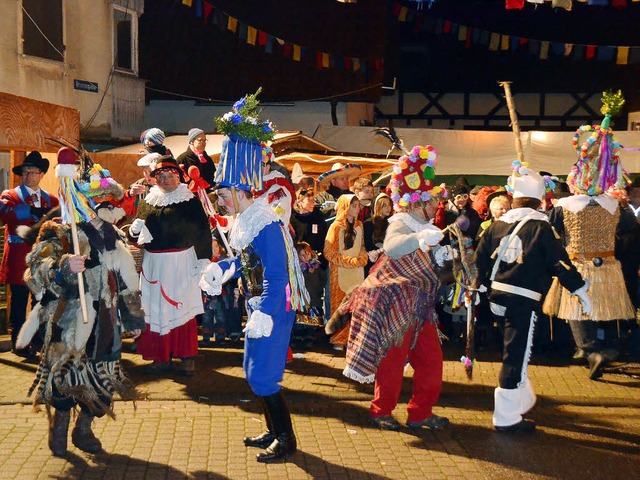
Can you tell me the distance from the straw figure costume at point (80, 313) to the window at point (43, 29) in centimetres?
1074

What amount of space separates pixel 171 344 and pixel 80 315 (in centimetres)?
256

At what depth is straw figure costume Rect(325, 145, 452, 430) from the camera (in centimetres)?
650

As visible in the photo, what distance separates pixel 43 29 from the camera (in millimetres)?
15969

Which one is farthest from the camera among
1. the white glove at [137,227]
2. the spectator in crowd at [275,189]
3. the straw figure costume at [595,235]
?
the straw figure costume at [595,235]

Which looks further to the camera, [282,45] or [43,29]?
[282,45]

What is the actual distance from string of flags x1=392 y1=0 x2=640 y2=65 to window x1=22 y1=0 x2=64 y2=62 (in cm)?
879

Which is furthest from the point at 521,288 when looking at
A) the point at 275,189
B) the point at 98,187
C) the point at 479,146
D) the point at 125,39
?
the point at 125,39

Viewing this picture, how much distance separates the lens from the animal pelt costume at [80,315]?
18.9 feet

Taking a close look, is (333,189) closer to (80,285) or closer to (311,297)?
(311,297)

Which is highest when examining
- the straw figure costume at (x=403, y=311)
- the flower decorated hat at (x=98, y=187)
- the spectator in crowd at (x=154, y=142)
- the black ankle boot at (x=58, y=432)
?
the spectator in crowd at (x=154, y=142)

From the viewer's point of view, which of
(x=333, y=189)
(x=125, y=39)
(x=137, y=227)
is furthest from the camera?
(x=125, y=39)

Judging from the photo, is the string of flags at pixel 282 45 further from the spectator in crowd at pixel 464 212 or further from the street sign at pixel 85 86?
the spectator in crowd at pixel 464 212

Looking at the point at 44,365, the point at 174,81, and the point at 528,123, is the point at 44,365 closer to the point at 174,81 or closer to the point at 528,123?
the point at 174,81

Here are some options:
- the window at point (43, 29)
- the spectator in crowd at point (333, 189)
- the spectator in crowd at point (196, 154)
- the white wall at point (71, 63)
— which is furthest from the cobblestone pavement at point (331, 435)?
the window at point (43, 29)
